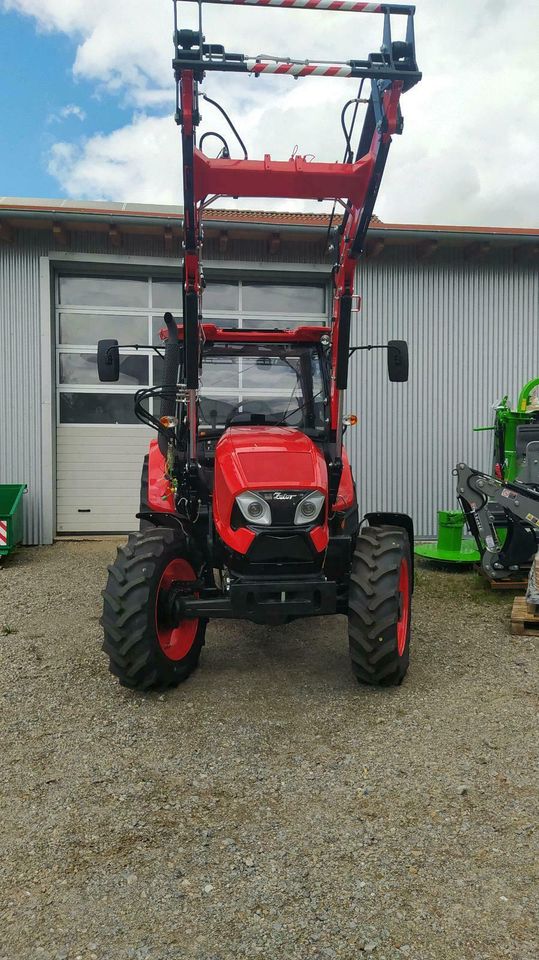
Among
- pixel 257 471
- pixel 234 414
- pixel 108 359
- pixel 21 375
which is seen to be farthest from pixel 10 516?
pixel 257 471

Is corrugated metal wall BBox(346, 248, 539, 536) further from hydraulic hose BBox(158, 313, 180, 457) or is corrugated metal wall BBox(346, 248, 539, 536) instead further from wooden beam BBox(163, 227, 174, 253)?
hydraulic hose BBox(158, 313, 180, 457)

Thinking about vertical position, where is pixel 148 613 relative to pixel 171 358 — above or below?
below

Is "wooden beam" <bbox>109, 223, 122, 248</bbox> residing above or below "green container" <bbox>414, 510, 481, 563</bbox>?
above

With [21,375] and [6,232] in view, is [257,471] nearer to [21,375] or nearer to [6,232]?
[21,375]

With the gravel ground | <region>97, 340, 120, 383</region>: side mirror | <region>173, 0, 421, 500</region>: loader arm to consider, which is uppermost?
<region>173, 0, 421, 500</region>: loader arm

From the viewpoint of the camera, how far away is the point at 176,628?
4.21 m

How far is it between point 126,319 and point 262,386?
4851mm

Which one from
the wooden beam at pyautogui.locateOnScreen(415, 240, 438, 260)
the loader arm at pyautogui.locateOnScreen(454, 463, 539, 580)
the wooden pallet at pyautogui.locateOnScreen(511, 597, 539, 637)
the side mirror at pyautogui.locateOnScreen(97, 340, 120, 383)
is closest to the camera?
the side mirror at pyautogui.locateOnScreen(97, 340, 120, 383)

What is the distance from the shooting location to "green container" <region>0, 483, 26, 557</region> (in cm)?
795

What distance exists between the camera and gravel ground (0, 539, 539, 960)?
7.15ft

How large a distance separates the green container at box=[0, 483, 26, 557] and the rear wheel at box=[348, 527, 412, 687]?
5.19 meters

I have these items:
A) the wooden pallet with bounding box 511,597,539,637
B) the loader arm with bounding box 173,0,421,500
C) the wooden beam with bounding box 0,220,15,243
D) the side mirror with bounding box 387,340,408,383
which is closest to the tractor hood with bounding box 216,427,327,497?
the loader arm with bounding box 173,0,421,500

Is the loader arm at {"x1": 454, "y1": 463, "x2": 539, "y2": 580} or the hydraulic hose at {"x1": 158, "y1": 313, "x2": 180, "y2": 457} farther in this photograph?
the loader arm at {"x1": 454, "y1": 463, "x2": 539, "y2": 580}

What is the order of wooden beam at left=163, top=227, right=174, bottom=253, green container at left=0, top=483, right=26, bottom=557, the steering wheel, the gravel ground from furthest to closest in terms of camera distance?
wooden beam at left=163, top=227, right=174, bottom=253 → green container at left=0, top=483, right=26, bottom=557 → the steering wheel → the gravel ground
